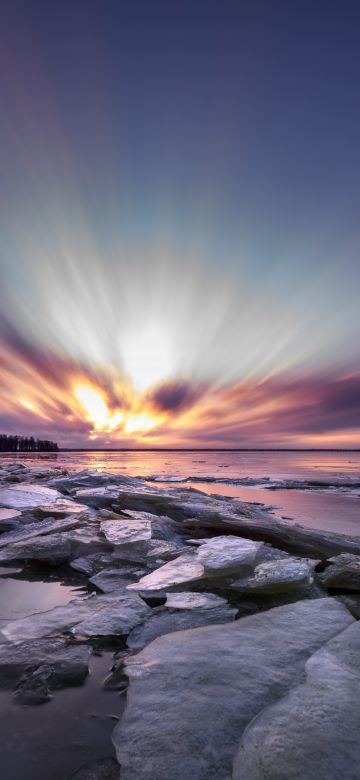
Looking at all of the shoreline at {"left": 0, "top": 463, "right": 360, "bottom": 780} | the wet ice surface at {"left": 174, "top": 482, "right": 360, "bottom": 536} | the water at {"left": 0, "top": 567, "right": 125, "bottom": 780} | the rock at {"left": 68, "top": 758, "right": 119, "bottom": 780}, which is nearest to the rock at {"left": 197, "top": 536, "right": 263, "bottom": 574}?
the shoreline at {"left": 0, "top": 463, "right": 360, "bottom": 780}

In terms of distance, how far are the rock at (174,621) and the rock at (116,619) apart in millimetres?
66

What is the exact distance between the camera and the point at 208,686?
5.24 ft

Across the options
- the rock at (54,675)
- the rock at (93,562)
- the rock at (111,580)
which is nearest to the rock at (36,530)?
the rock at (93,562)

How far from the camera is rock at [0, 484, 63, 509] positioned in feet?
20.4

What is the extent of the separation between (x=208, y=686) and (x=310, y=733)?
0.48 metres

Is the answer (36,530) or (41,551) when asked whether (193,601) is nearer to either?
(41,551)

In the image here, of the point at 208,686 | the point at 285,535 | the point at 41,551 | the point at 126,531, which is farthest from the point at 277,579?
the point at 41,551

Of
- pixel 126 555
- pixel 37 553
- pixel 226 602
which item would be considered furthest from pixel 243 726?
pixel 37 553

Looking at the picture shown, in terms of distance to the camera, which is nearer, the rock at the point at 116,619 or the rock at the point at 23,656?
the rock at the point at 23,656

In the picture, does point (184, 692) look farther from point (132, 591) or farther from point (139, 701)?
point (132, 591)

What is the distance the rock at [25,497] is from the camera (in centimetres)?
623

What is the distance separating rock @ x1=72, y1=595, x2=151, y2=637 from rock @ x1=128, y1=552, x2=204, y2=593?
174 millimetres

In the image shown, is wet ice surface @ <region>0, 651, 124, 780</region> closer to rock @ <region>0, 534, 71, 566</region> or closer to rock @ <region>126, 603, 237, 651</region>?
rock @ <region>126, 603, 237, 651</region>

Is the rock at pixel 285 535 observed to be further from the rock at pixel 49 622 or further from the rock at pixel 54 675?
the rock at pixel 54 675
